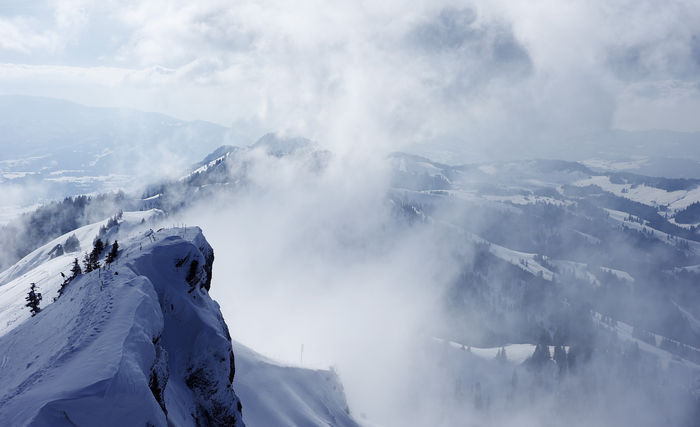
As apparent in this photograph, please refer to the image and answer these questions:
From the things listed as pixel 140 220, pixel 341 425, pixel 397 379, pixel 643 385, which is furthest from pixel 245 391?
pixel 643 385

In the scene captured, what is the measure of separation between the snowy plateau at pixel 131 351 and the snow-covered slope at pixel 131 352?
0.05 meters

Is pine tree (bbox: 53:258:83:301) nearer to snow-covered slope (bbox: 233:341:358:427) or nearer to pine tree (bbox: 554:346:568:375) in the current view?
snow-covered slope (bbox: 233:341:358:427)

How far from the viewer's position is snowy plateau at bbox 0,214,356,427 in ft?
38.4

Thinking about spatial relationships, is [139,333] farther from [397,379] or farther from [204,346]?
[397,379]

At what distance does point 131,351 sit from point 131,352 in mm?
99

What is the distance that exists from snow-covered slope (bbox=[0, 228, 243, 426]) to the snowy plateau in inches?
1.8

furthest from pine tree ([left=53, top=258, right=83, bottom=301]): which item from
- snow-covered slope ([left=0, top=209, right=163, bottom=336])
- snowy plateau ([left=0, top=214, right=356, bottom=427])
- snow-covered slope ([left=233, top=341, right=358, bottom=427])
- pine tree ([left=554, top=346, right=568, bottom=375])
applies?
pine tree ([left=554, top=346, right=568, bottom=375])

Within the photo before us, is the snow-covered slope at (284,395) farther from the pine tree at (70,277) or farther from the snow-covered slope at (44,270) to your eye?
the snow-covered slope at (44,270)

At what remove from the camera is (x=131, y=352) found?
568 inches

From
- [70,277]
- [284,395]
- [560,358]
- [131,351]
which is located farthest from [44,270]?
[560,358]

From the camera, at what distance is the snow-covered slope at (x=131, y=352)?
1171cm

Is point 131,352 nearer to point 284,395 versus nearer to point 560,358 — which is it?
point 284,395

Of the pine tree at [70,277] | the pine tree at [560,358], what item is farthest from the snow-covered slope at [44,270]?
the pine tree at [560,358]

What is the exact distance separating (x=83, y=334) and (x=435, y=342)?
191 metres
